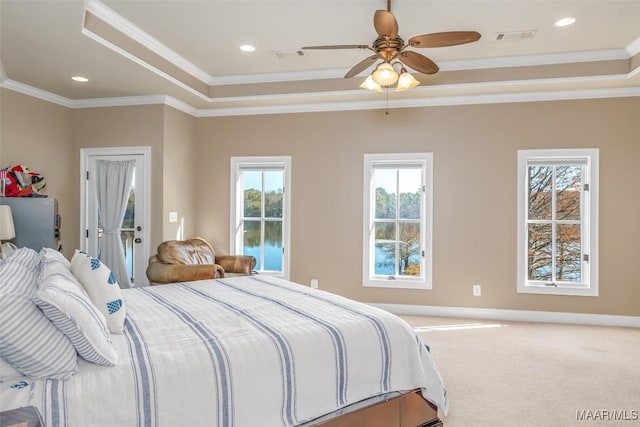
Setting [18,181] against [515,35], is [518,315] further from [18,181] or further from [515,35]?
[18,181]

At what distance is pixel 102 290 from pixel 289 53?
10.2ft

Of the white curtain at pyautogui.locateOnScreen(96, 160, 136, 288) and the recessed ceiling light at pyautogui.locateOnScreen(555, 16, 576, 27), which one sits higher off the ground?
the recessed ceiling light at pyautogui.locateOnScreen(555, 16, 576, 27)

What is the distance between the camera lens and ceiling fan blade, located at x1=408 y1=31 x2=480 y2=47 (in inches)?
107

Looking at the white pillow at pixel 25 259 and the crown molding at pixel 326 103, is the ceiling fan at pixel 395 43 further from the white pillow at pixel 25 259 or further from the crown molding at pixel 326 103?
the white pillow at pixel 25 259

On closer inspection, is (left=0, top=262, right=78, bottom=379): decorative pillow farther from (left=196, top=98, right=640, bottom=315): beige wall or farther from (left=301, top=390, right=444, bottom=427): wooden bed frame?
(left=196, top=98, right=640, bottom=315): beige wall

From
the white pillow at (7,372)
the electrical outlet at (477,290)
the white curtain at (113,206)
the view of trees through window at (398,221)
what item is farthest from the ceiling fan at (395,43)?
the white curtain at (113,206)

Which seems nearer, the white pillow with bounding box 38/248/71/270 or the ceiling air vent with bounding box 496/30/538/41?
the white pillow with bounding box 38/248/71/270

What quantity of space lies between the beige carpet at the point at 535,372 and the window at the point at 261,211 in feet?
6.22

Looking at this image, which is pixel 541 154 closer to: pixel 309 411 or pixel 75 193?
pixel 309 411

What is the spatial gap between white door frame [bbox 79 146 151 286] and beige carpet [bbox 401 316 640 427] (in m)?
3.25

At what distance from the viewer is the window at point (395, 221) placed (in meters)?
4.96

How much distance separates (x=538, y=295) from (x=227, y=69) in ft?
14.3

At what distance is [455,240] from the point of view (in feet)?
15.8

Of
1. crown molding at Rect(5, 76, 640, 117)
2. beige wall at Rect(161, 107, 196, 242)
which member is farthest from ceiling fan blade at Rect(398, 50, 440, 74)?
beige wall at Rect(161, 107, 196, 242)
